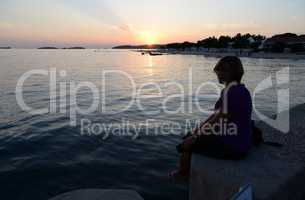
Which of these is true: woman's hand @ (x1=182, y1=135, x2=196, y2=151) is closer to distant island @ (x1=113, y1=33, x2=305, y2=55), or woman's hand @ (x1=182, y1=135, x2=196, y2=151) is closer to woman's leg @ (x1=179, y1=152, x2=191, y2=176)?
woman's leg @ (x1=179, y1=152, x2=191, y2=176)

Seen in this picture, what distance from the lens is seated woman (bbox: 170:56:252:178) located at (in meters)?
4.82

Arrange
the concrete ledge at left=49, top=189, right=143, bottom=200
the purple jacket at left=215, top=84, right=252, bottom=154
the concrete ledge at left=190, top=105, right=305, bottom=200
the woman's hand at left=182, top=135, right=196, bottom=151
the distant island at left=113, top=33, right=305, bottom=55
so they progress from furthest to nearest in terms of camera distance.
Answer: the distant island at left=113, top=33, right=305, bottom=55 → the concrete ledge at left=49, top=189, right=143, bottom=200 → the woman's hand at left=182, top=135, right=196, bottom=151 → the purple jacket at left=215, top=84, right=252, bottom=154 → the concrete ledge at left=190, top=105, right=305, bottom=200

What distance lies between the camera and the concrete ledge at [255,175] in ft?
14.1

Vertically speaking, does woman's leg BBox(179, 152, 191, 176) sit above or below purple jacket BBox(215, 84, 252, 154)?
below

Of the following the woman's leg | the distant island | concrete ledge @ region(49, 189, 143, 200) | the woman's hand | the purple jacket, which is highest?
the distant island

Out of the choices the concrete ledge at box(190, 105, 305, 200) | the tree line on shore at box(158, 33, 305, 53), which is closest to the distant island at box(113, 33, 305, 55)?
the tree line on shore at box(158, 33, 305, 53)

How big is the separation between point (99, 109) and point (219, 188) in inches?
516

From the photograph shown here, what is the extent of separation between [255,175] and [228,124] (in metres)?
0.90

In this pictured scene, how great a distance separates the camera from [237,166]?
4840 mm

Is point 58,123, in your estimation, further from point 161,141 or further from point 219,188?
point 219,188

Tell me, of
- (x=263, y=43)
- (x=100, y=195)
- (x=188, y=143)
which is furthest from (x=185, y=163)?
(x=263, y=43)

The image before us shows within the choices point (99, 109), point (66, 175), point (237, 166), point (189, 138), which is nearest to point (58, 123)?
point (99, 109)

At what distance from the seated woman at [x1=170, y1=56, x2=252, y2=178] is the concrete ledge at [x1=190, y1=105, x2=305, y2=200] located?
17 centimetres

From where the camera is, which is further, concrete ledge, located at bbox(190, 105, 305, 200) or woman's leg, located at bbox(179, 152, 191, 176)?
woman's leg, located at bbox(179, 152, 191, 176)
